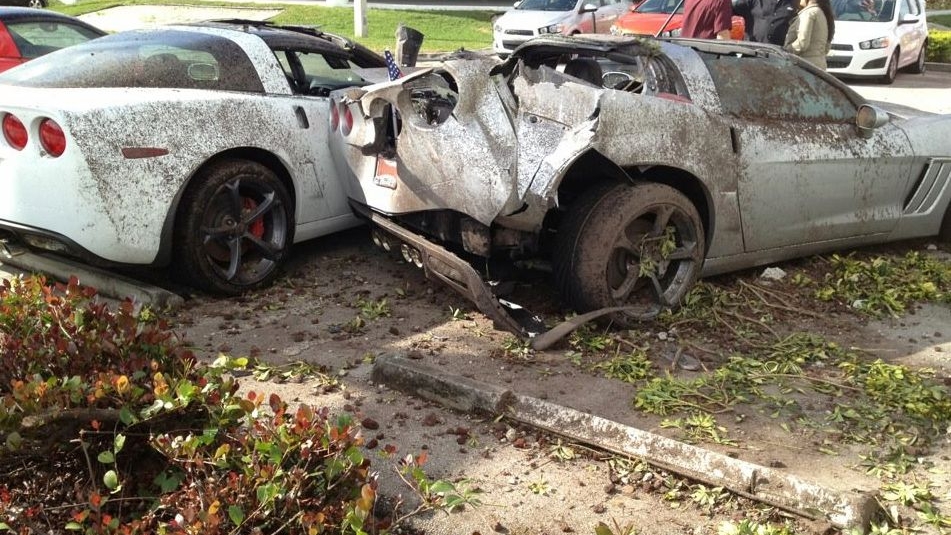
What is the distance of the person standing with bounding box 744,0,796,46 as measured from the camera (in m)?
9.69

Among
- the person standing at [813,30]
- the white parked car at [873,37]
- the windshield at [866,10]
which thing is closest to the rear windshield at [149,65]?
the person standing at [813,30]

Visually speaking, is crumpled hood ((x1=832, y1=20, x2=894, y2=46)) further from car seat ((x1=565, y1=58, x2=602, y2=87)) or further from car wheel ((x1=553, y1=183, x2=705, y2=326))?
car wheel ((x1=553, y1=183, x2=705, y2=326))

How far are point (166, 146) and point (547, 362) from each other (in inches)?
96.6

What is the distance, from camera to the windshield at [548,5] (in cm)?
1695

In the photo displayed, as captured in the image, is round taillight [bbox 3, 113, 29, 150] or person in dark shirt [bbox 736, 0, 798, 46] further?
person in dark shirt [bbox 736, 0, 798, 46]

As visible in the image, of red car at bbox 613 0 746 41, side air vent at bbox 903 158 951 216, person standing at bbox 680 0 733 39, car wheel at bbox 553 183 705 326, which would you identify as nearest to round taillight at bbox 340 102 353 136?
car wheel at bbox 553 183 705 326

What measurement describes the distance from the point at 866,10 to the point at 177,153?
13.8m

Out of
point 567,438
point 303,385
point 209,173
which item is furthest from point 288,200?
point 567,438

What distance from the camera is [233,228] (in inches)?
217

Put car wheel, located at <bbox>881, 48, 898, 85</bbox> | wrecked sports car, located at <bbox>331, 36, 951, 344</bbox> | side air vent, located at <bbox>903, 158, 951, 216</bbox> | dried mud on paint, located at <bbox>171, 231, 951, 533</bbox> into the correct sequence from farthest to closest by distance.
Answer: car wheel, located at <bbox>881, 48, 898, 85</bbox> < side air vent, located at <bbox>903, 158, 951, 216</bbox> < wrecked sports car, located at <bbox>331, 36, 951, 344</bbox> < dried mud on paint, located at <bbox>171, 231, 951, 533</bbox>

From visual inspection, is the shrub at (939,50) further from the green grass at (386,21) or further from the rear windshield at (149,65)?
the rear windshield at (149,65)

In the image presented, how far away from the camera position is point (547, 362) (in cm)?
471

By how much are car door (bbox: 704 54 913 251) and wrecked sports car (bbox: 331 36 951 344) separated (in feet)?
0.04

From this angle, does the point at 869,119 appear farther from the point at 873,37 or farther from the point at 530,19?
the point at 530,19
